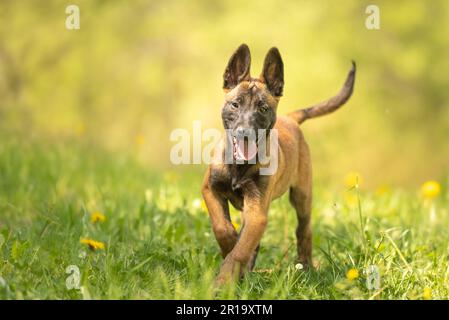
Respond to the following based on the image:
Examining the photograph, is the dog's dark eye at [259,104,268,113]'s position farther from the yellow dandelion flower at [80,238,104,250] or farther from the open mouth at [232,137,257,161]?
the yellow dandelion flower at [80,238,104,250]

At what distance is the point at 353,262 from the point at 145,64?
10059 mm

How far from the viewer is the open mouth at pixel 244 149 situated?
14.5ft

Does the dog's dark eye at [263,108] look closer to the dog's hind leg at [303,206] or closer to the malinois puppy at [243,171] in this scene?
the malinois puppy at [243,171]

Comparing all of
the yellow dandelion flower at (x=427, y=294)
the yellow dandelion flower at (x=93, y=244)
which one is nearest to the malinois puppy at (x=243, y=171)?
the yellow dandelion flower at (x=93, y=244)

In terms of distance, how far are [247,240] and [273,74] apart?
47.1 inches

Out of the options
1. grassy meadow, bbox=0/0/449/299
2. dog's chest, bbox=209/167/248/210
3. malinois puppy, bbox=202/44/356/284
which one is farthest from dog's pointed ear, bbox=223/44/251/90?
grassy meadow, bbox=0/0/449/299

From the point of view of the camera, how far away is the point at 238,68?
469cm

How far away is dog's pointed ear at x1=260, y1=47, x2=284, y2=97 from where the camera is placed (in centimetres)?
471

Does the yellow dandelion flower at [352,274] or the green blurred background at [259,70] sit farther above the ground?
the green blurred background at [259,70]

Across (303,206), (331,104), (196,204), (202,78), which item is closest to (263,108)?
(303,206)

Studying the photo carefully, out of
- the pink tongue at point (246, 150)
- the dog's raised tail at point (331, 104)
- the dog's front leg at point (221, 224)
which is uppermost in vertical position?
the dog's raised tail at point (331, 104)

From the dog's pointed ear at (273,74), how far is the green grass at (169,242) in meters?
0.99

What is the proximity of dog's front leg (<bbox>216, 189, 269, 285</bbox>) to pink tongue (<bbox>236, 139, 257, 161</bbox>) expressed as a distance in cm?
27
